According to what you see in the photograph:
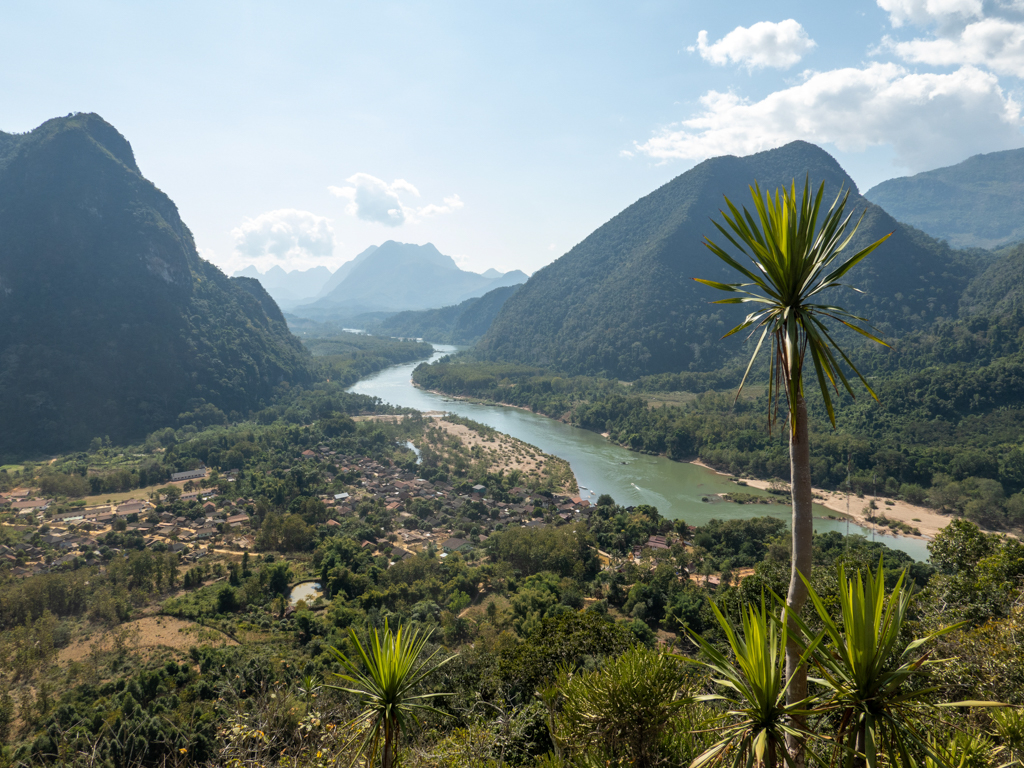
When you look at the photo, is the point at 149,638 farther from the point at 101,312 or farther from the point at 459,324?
the point at 459,324

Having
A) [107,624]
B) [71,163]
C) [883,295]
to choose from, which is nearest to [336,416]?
[107,624]

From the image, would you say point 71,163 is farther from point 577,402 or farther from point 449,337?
point 449,337

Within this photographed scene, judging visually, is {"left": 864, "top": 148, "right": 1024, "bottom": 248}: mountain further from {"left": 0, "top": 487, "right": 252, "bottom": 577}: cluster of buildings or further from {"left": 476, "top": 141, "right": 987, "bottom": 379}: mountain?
{"left": 0, "top": 487, "right": 252, "bottom": 577}: cluster of buildings

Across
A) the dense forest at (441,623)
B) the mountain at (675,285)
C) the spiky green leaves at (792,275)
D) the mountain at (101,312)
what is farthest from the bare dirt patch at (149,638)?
the mountain at (675,285)

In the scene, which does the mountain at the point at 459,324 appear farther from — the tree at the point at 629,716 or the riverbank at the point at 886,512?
the tree at the point at 629,716

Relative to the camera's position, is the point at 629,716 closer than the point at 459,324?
Yes

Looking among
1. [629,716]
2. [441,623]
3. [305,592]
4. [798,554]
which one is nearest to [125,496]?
[305,592]

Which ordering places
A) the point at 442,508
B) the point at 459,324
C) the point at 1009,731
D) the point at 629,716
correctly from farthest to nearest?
the point at 459,324, the point at 442,508, the point at 629,716, the point at 1009,731
